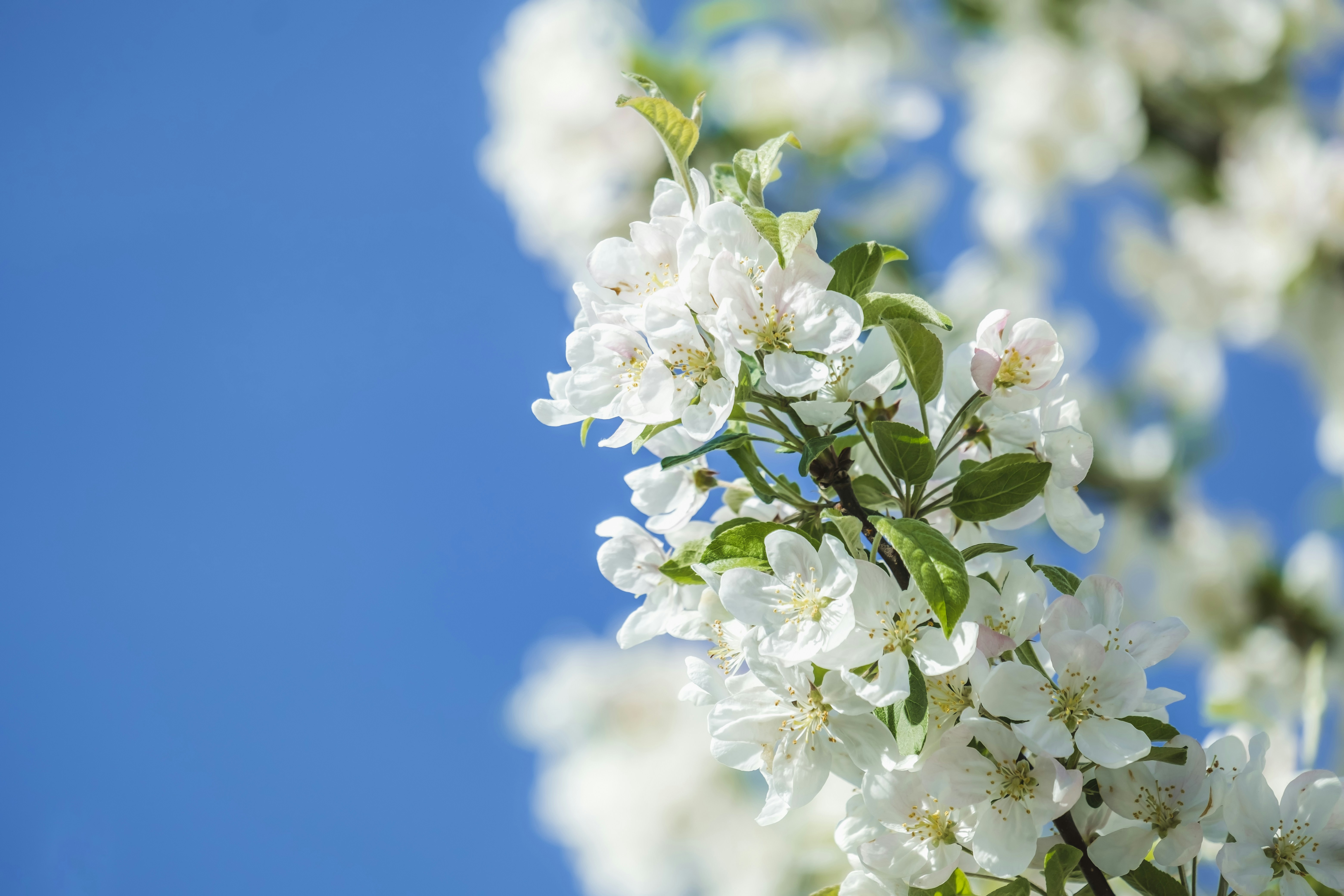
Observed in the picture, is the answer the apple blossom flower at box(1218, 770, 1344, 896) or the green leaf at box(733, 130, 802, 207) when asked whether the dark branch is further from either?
the green leaf at box(733, 130, 802, 207)

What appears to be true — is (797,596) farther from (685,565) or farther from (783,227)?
(783,227)

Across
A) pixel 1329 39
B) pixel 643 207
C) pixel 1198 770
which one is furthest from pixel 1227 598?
pixel 1198 770

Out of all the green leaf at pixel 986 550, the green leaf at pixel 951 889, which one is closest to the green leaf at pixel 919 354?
the green leaf at pixel 986 550

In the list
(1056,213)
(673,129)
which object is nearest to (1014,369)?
(673,129)

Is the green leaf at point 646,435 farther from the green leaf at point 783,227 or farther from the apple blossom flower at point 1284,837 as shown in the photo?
the apple blossom flower at point 1284,837

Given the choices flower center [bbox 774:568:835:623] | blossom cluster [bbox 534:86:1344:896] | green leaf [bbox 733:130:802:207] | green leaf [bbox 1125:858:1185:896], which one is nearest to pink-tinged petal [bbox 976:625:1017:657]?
blossom cluster [bbox 534:86:1344:896]
